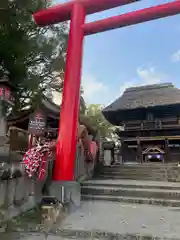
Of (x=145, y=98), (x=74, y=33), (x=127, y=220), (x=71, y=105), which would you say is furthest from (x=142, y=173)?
(x=145, y=98)

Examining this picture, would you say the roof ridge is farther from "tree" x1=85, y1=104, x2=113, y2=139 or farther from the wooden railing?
"tree" x1=85, y1=104, x2=113, y2=139

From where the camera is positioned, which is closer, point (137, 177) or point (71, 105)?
point (71, 105)

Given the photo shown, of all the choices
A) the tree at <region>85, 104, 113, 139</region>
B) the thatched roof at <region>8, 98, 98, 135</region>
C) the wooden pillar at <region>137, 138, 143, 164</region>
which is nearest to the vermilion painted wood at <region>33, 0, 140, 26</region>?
Result: the thatched roof at <region>8, 98, 98, 135</region>

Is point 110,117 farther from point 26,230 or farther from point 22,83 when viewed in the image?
point 26,230

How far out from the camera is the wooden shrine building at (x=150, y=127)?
1554 centimetres

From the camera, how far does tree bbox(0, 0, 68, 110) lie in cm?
1307

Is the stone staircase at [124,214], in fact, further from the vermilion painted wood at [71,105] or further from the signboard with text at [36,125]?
the signboard with text at [36,125]

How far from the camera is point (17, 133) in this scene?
9.86 meters

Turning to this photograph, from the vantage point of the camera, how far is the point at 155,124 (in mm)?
16078

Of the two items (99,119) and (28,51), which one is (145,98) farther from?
(99,119)

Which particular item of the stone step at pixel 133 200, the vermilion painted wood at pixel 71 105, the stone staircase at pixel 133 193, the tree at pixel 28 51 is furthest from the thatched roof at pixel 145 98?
the stone step at pixel 133 200

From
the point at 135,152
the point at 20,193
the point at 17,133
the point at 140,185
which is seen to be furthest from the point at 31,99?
the point at 20,193

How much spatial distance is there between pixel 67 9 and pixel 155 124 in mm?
11205

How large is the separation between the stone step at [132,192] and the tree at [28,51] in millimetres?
7651
